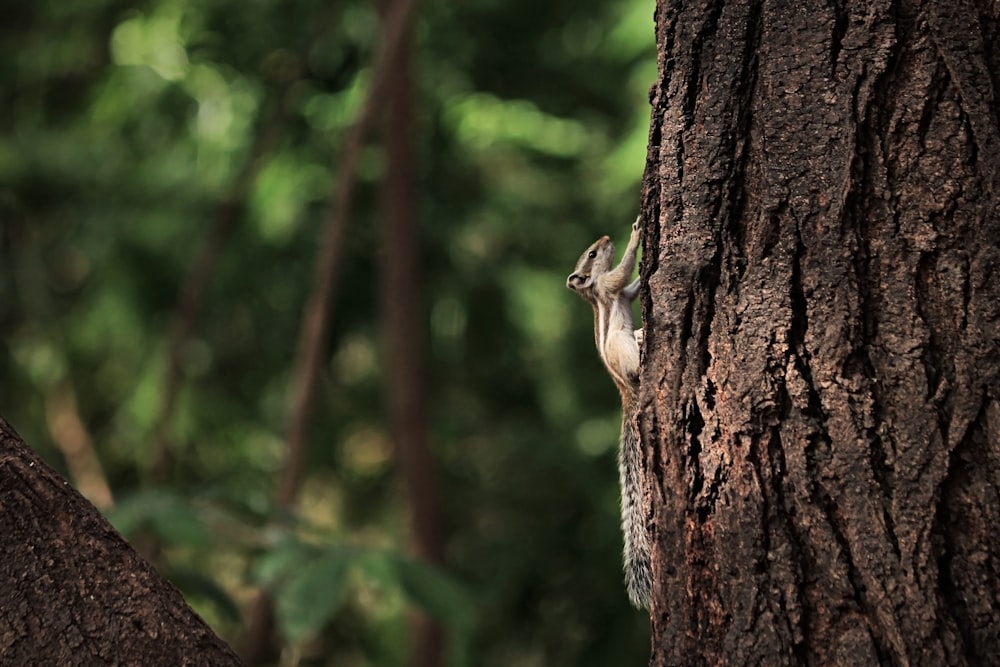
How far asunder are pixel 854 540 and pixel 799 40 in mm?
537

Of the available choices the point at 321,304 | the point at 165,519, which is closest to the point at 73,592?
the point at 165,519

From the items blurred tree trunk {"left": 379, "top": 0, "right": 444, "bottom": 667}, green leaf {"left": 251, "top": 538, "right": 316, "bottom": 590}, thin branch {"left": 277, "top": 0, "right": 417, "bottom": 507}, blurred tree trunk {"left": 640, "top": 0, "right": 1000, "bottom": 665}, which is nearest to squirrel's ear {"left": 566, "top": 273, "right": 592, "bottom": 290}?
green leaf {"left": 251, "top": 538, "right": 316, "bottom": 590}

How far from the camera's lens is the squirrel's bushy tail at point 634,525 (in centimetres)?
174

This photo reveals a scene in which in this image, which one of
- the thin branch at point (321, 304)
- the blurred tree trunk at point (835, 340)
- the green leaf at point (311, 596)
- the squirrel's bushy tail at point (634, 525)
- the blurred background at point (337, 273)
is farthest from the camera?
the blurred background at point (337, 273)

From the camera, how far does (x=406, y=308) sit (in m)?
4.48

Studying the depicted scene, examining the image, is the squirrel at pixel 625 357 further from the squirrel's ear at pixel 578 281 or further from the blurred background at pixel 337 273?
the blurred background at pixel 337 273

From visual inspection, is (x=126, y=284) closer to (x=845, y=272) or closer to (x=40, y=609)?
(x=40, y=609)

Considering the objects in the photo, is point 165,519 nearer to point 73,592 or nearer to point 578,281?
point 578,281

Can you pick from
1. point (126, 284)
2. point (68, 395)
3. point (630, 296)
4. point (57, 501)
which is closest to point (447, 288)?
point (126, 284)

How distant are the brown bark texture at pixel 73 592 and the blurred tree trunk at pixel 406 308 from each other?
313 cm

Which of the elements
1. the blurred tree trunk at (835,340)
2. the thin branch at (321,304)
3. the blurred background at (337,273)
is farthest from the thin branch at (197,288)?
the blurred tree trunk at (835,340)

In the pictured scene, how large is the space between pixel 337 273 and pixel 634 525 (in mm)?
2683

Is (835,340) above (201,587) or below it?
above

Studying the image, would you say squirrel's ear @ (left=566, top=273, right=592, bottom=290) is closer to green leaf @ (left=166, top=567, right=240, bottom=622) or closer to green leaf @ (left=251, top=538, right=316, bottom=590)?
green leaf @ (left=251, top=538, right=316, bottom=590)
